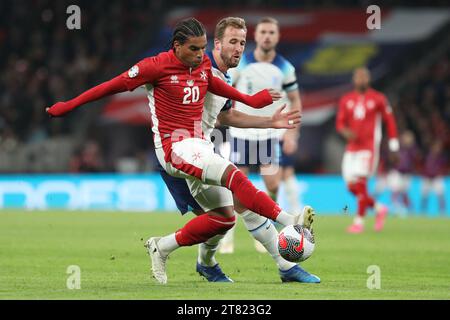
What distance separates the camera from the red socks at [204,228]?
24.6ft

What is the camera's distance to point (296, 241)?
700 cm

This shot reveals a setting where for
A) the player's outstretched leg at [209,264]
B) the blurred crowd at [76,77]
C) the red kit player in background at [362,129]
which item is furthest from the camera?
the blurred crowd at [76,77]

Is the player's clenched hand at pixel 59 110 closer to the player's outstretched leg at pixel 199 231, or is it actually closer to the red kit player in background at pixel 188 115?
the red kit player in background at pixel 188 115

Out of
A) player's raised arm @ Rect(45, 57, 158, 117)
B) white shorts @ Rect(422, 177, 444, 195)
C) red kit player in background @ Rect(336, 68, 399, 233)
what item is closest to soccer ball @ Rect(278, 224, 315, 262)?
player's raised arm @ Rect(45, 57, 158, 117)

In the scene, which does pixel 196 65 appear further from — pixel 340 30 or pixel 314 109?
pixel 340 30

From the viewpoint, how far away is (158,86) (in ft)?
24.5

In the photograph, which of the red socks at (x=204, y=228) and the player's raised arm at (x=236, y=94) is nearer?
the red socks at (x=204, y=228)

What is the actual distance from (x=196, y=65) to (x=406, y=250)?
5.01 m

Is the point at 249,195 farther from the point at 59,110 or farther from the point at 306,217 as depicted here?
the point at 59,110

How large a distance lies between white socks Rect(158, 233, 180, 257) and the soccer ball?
3.21 feet

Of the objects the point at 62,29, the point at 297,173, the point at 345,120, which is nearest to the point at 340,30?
the point at 297,173

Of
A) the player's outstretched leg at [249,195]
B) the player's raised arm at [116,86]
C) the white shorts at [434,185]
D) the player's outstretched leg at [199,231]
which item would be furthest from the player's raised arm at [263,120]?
the white shorts at [434,185]

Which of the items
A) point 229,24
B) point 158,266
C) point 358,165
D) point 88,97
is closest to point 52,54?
point 358,165

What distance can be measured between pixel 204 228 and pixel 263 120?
0.97 metres
